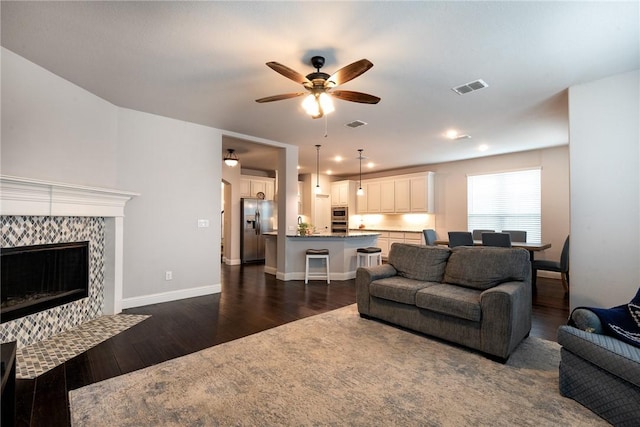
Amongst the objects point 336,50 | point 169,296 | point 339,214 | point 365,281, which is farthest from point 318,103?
point 339,214

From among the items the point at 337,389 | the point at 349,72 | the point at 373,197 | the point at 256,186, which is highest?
the point at 349,72

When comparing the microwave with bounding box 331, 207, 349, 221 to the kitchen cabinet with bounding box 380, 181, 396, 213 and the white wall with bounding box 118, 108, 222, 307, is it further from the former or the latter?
the white wall with bounding box 118, 108, 222, 307

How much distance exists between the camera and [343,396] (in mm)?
2088

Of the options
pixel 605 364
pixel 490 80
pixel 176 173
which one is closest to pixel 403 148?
pixel 490 80

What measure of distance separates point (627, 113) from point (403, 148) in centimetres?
359

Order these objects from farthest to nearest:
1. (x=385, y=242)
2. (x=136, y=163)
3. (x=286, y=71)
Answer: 1. (x=385, y=242)
2. (x=136, y=163)
3. (x=286, y=71)

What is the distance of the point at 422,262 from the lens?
3.66m

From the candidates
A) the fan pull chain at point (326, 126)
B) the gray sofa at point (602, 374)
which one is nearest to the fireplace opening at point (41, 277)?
the fan pull chain at point (326, 126)

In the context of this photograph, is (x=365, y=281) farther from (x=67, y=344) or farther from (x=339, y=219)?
(x=339, y=219)

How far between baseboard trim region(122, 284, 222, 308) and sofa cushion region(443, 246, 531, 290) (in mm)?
3554

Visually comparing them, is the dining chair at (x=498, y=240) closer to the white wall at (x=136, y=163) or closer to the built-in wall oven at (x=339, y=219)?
the white wall at (x=136, y=163)

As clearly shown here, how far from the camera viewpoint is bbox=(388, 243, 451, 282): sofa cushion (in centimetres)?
358

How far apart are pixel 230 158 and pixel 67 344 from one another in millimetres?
4483

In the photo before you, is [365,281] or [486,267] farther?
[365,281]
